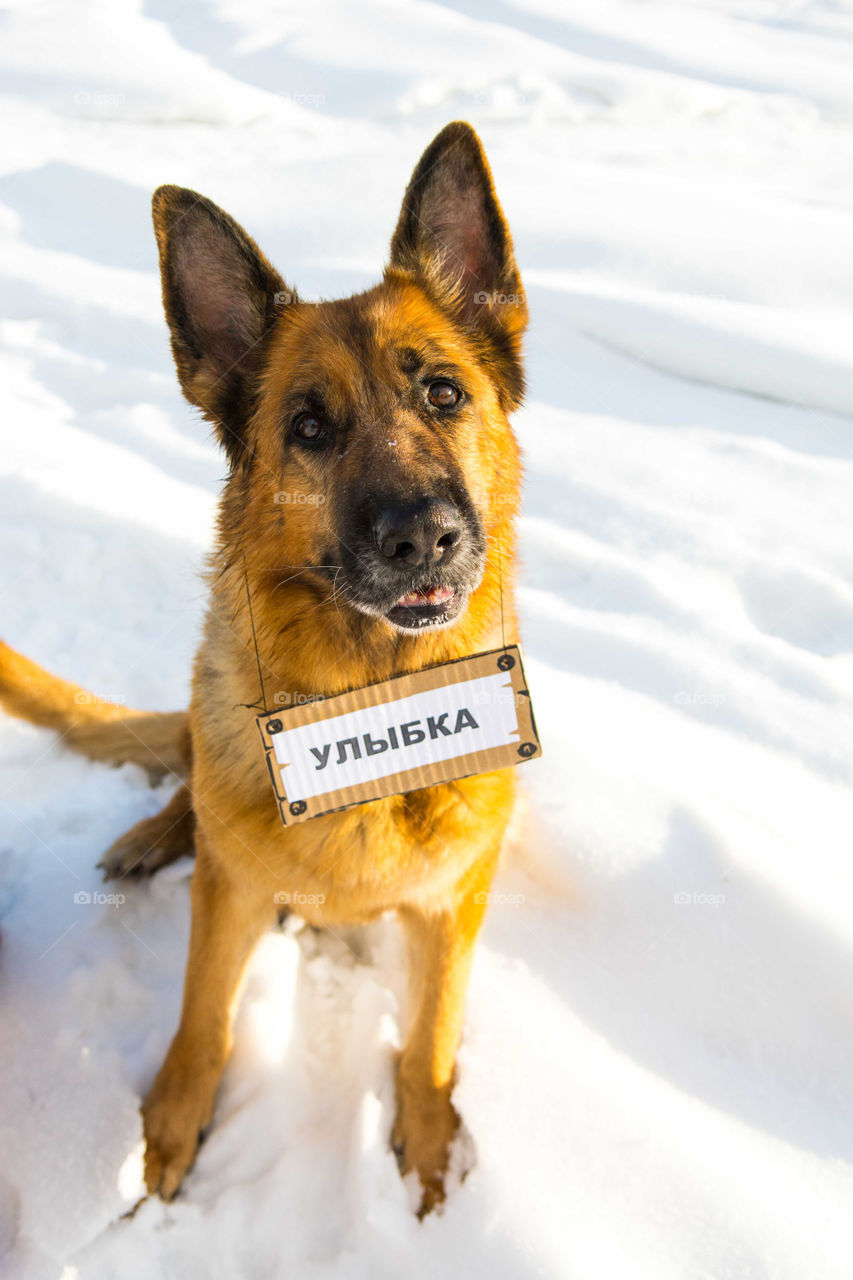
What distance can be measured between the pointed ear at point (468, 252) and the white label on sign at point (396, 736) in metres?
1.03

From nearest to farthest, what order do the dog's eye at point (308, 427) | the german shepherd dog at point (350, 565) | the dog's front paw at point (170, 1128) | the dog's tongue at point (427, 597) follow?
the dog's tongue at point (427, 597) < the german shepherd dog at point (350, 565) < the dog's eye at point (308, 427) < the dog's front paw at point (170, 1128)

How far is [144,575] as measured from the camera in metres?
4.02

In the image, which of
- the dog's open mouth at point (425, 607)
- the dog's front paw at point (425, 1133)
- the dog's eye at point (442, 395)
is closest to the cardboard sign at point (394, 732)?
the dog's open mouth at point (425, 607)

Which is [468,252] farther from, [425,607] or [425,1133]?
[425,1133]

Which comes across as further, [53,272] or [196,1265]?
[53,272]

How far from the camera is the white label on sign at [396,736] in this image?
177 cm

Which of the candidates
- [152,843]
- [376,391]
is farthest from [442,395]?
[152,843]

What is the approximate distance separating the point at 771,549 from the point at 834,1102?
8.67ft

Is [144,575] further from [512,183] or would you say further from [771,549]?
[512,183]

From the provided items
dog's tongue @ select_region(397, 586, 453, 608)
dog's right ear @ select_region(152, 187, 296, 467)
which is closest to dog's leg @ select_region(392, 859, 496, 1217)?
dog's tongue @ select_region(397, 586, 453, 608)

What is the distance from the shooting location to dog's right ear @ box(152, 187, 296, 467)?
2.00 metres

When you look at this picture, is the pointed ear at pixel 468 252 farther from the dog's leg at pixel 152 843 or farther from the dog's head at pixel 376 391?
the dog's leg at pixel 152 843

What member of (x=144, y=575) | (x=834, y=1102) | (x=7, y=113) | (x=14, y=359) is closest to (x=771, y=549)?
(x=834, y=1102)

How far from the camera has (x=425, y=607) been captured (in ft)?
6.18
